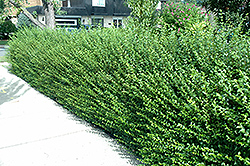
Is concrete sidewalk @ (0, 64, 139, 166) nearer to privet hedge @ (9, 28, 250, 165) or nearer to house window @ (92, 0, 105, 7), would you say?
privet hedge @ (9, 28, 250, 165)

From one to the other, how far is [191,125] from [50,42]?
502cm

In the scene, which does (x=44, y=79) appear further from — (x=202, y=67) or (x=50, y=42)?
(x=202, y=67)

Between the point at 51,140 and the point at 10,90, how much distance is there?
165 inches

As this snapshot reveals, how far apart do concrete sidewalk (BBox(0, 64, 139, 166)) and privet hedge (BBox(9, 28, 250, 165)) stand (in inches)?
9.9

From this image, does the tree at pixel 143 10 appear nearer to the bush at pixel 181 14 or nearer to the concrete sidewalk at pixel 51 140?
the bush at pixel 181 14

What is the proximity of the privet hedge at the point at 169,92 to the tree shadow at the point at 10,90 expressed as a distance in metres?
2.37

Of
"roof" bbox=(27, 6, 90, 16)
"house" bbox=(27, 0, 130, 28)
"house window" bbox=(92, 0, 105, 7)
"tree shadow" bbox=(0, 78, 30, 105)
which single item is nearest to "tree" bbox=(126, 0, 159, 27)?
"tree shadow" bbox=(0, 78, 30, 105)

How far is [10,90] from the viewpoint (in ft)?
25.3

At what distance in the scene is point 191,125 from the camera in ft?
8.41

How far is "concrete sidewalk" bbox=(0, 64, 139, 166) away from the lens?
12.0ft

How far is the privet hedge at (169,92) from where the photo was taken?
239 centimetres

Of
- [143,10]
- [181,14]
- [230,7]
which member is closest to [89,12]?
[143,10]

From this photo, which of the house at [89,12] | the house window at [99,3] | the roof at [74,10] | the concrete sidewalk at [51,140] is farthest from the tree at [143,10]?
the house window at [99,3]

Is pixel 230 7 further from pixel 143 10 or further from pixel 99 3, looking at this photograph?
pixel 99 3
